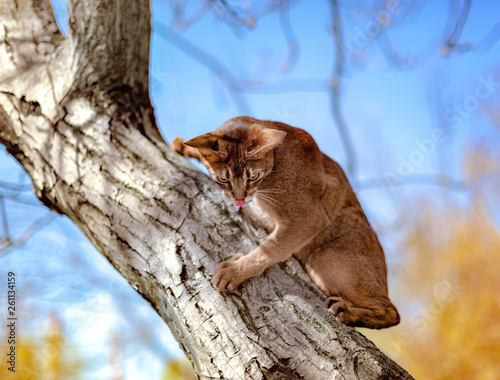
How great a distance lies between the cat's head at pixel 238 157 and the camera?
2.20 meters

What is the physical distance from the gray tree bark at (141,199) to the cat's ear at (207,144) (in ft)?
0.77

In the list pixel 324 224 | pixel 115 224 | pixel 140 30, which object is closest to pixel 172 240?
pixel 115 224

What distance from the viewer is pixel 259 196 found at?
2.47m

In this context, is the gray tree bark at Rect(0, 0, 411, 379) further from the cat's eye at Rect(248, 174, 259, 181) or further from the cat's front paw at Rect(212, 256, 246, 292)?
the cat's eye at Rect(248, 174, 259, 181)

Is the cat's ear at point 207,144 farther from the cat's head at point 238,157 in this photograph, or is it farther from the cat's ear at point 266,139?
the cat's ear at point 266,139

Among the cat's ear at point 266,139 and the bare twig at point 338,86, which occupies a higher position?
the bare twig at point 338,86

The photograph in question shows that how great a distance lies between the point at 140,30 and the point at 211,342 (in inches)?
93.9

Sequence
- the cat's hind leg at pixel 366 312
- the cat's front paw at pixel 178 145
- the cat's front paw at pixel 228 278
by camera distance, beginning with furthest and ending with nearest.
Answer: the cat's front paw at pixel 178 145 < the cat's hind leg at pixel 366 312 < the cat's front paw at pixel 228 278

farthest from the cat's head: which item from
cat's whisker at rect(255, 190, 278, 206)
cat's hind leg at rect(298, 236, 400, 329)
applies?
cat's hind leg at rect(298, 236, 400, 329)

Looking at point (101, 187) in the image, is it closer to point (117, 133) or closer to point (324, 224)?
point (117, 133)

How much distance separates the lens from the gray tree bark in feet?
5.77

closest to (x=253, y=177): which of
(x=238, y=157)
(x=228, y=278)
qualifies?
(x=238, y=157)

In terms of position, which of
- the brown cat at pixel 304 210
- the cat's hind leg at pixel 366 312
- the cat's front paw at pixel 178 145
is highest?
the cat's front paw at pixel 178 145

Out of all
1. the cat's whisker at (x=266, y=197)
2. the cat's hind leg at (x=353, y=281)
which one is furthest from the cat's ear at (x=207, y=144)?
the cat's hind leg at (x=353, y=281)
